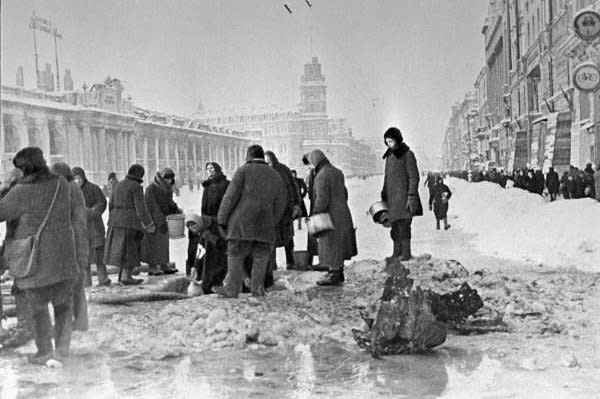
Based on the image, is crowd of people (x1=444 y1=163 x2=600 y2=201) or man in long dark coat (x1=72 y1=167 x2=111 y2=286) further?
crowd of people (x1=444 y1=163 x2=600 y2=201)

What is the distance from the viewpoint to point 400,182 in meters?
8.16

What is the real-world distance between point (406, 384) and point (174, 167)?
5358mm

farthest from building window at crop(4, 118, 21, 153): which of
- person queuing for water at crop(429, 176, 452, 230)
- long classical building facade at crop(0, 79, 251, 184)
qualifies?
person queuing for water at crop(429, 176, 452, 230)

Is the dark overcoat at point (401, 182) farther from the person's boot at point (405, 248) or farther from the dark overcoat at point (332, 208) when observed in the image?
the dark overcoat at point (332, 208)

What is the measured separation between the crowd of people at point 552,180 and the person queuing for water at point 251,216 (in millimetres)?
6911

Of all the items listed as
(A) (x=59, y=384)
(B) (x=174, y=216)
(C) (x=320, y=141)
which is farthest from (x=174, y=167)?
(A) (x=59, y=384)

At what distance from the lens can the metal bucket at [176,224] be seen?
859 cm

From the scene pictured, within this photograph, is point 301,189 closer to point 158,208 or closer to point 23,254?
point 158,208

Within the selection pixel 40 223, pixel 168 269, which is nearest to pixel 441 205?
pixel 168 269

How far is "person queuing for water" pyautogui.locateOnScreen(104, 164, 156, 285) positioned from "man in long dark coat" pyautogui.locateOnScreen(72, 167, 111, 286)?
160 millimetres

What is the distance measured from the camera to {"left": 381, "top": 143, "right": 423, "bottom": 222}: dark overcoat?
8.05 metres

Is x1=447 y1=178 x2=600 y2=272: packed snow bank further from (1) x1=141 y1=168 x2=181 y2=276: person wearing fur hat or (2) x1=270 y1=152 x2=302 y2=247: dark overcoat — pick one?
(1) x1=141 y1=168 x2=181 y2=276: person wearing fur hat

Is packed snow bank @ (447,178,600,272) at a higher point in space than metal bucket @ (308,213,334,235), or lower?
lower

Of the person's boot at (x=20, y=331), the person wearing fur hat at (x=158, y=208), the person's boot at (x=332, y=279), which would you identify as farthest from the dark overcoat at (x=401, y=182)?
the person's boot at (x=20, y=331)
